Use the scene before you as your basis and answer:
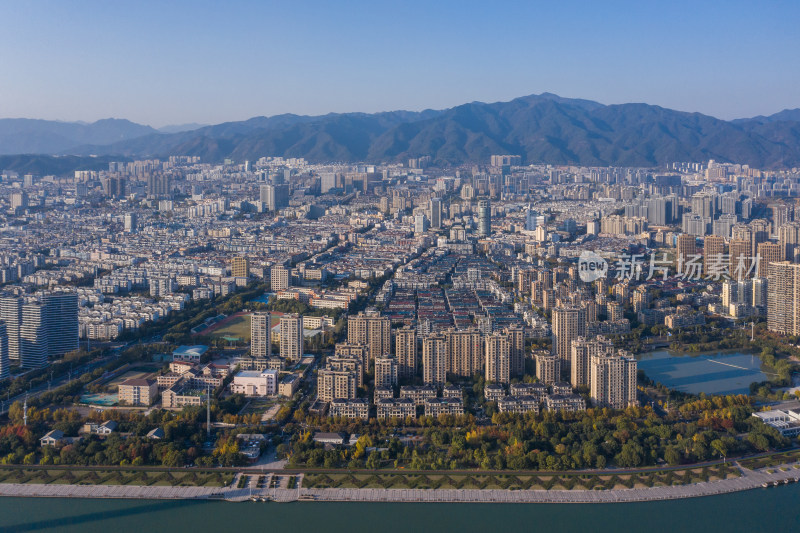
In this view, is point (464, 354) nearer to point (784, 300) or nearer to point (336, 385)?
point (336, 385)

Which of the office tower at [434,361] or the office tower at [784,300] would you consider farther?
the office tower at [784,300]

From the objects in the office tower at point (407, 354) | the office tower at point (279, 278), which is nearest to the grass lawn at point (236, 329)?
the office tower at point (279, 278)

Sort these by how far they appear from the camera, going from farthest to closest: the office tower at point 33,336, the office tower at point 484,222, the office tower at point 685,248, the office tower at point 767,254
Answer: the office tower at point 484,222
the office tower at point 685,248
the office tower at point 767,254
the office tower at point 33,336

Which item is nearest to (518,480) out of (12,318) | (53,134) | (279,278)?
(12,318)

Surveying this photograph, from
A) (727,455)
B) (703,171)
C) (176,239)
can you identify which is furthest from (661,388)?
(703,171)

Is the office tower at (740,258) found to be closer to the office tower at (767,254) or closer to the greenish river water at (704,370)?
the office tower at (767,254)
